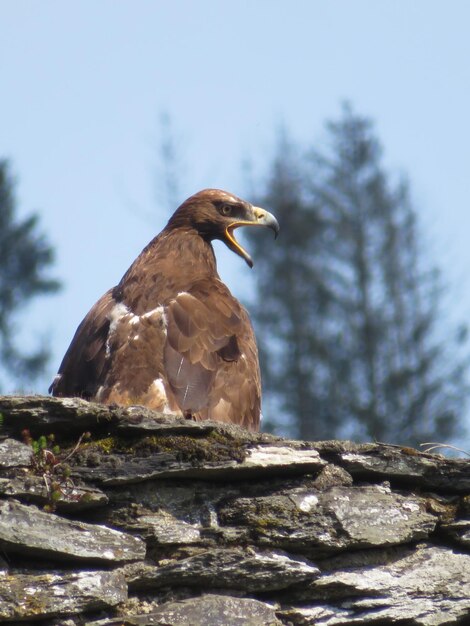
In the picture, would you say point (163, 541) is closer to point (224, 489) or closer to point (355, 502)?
point (224, 489)

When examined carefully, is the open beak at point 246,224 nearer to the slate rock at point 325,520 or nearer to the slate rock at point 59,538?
the slate rock at point 325,520

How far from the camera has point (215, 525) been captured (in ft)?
17.6

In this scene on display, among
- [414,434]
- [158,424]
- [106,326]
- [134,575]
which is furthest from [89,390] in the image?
[414,434]

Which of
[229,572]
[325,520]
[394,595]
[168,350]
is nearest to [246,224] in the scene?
[168,350]

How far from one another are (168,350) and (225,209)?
7.30ft

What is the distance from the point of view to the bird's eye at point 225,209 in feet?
30.8

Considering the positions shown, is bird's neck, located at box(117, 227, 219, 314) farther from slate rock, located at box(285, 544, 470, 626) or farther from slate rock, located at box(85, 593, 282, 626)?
slate rock, located at box(85, 593, 282, 626)

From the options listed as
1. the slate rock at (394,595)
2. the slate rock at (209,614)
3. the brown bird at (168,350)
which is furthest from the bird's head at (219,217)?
the slate rock at (209,614)

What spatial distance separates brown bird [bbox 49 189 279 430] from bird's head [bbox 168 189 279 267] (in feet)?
2.23

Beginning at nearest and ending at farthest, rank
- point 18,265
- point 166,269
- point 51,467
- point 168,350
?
point 51,467, point 168,350, point 166,269, point 18,265

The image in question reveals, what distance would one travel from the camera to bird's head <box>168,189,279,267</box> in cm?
931

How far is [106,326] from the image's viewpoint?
773cm

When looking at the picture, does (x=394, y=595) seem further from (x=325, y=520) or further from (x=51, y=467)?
(x=51, y=467)

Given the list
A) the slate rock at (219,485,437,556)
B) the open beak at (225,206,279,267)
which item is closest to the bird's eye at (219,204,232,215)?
the open beak at (225,206,279,267)
